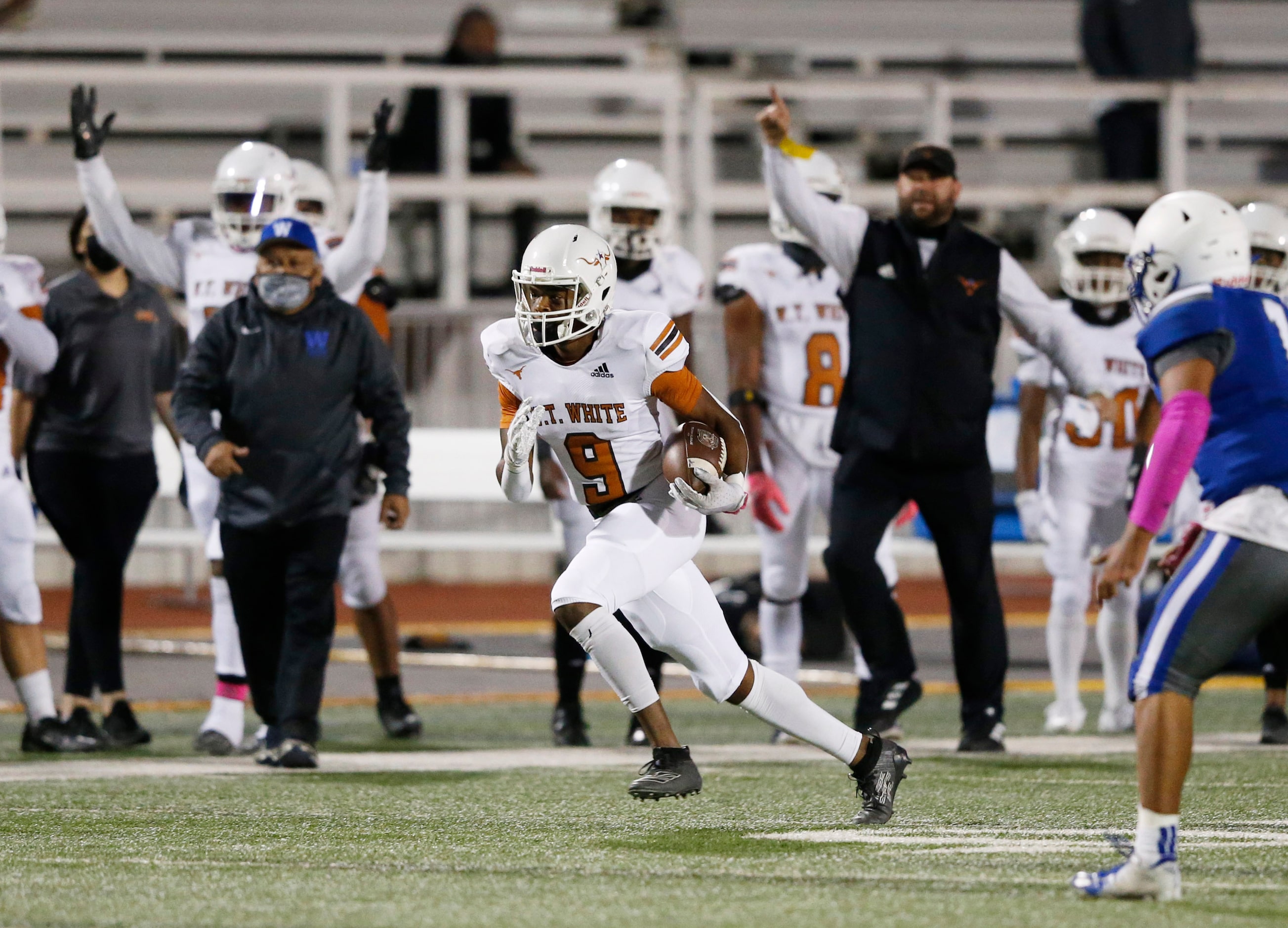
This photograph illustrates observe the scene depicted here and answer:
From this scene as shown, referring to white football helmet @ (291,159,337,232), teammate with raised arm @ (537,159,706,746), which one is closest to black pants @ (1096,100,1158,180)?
teammate with raised arm @ (537,159,706,746)

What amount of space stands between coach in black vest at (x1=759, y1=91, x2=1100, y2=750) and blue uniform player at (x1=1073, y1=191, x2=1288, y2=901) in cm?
253

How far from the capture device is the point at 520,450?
5.02 metres

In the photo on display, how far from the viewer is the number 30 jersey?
7453 mm

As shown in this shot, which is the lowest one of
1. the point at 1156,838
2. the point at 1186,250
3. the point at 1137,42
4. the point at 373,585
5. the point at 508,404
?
the point at 373,585

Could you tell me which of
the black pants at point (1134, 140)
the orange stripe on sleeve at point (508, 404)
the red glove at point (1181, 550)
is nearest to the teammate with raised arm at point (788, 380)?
the orange stripe on sleeve at point (508, 404)

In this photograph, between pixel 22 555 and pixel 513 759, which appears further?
pixel 22 555

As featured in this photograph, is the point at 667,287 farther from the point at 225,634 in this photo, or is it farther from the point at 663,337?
the point at 663,337

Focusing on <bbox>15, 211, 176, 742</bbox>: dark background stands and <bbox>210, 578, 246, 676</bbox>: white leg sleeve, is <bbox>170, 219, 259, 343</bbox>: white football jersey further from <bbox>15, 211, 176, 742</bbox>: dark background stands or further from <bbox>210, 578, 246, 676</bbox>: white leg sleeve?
<bbox>210, 578, 246, 676</bbox>: white leg sleeve

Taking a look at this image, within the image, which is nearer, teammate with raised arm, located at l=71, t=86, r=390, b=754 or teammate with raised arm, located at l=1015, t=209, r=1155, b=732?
teammate with raised arm, located at l=71, t=86, r=390, b=754

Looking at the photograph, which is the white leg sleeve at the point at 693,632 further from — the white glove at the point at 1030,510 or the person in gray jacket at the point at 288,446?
the white glove at the point at 1030,510

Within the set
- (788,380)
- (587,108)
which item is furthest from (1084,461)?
(587,108)

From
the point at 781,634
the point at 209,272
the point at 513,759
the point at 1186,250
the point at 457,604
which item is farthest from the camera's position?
the point at 457,604

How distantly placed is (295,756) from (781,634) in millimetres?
2064

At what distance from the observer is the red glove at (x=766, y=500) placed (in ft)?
24.0
